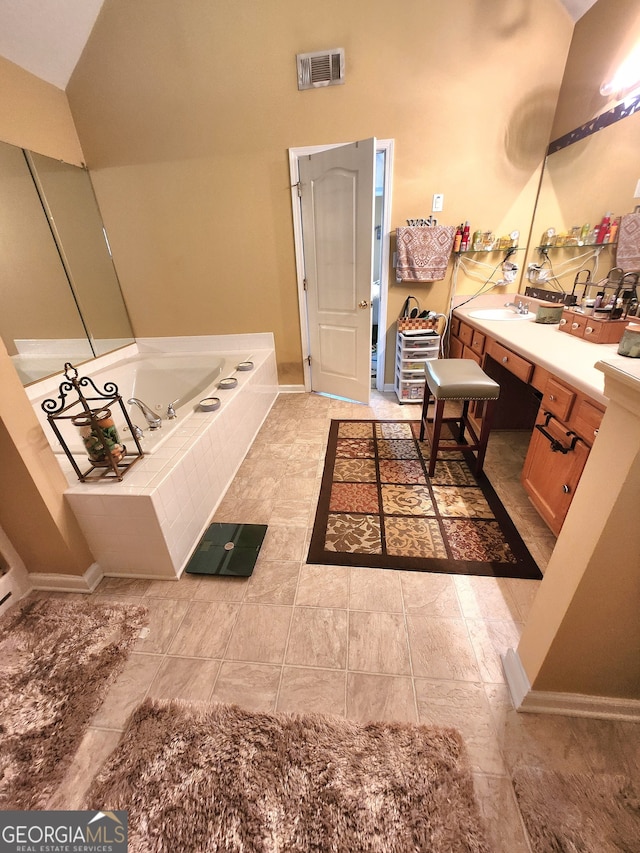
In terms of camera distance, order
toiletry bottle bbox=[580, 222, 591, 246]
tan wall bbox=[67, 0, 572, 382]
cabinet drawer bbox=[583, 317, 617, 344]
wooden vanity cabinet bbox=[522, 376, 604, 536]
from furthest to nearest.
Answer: tan wall bbox=[67, 0, 572, 382] < toiletry bottle bbox=[580, 222, 591, 246] < cabinet drawer bbox=[583, 317, 617, 344] < wooden vanity cabinet bbox=[522, 376, 604, 536]

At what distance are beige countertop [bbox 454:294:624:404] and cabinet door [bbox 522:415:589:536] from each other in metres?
0.23

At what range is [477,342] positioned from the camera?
2291 mm

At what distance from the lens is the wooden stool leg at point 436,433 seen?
6.05 feet

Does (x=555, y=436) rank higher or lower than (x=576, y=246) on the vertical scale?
lower

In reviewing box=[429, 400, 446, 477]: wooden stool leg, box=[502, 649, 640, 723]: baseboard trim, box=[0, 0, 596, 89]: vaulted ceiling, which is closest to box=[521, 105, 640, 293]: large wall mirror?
box=[0, 0, 596, 89]: vaulted ceiling

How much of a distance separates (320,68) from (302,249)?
3.56 ft

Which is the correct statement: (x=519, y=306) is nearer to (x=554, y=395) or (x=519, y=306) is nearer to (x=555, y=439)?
(x=554, y=395)

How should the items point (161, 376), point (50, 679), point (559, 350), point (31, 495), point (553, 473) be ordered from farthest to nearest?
point (161, 376)
point (559, 350)
point (553, 473)
point (31, 495)
point (50, 679)

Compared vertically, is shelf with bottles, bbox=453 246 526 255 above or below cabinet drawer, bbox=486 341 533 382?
above

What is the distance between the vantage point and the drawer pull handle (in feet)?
4.30

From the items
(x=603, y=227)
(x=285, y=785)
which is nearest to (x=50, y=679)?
(x=285, y=785)

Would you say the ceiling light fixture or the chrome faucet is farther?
the chrome faucet

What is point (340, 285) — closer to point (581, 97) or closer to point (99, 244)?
point (581, 97)

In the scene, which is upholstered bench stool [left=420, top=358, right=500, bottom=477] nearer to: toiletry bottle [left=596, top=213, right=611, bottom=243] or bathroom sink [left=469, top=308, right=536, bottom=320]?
bathroom sink [left=469, top=308, right=536, bottom=320]
